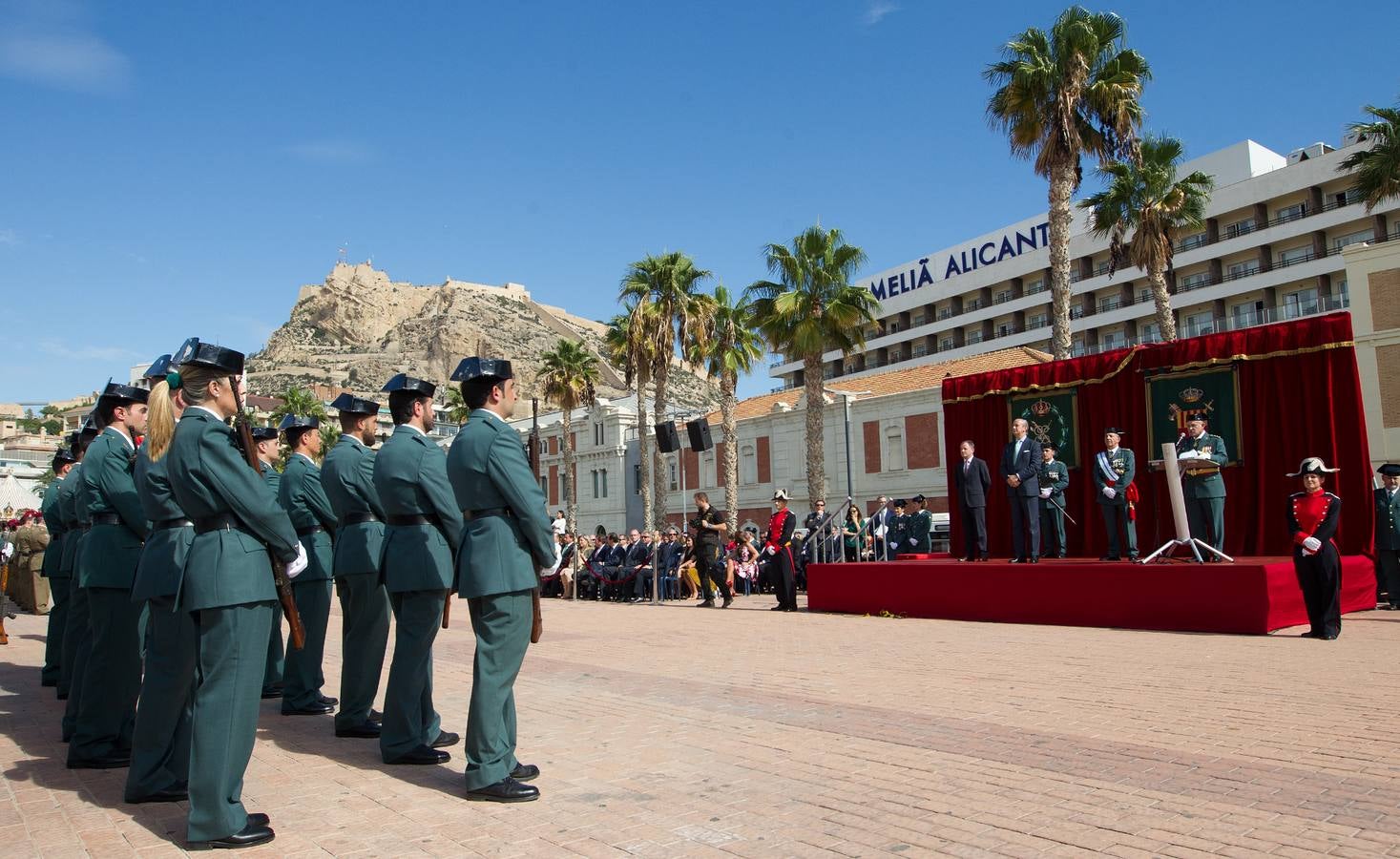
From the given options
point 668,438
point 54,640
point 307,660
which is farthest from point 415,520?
point 668,438

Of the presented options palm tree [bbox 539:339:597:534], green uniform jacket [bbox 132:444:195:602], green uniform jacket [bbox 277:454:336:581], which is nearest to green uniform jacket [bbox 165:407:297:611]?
green uniform jacket [bbox 132:444:195:602]

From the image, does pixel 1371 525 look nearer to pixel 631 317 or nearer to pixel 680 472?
pixel 631 317

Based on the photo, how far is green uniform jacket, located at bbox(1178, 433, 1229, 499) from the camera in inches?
468

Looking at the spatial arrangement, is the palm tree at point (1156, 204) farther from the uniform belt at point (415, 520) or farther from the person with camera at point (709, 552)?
the uniform belt at point (415, 520)

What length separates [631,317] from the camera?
122 ft

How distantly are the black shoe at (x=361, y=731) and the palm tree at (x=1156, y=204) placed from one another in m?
23.5

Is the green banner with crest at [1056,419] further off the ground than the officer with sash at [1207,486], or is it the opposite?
the green banner with crest at [1056,419]

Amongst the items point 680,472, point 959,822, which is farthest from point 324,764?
point 680,472

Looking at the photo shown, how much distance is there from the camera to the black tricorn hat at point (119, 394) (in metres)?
6.04

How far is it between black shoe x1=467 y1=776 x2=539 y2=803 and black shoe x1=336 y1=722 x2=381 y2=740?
2.02 m

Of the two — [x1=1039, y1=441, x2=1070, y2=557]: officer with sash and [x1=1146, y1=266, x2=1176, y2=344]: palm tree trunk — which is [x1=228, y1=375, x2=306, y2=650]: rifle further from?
[x1=1146, y1=266, x2=1176, y2=344]: palm tree trunk

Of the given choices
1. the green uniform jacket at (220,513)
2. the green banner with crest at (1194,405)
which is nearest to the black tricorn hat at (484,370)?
the green uniform jacket at (220,513)

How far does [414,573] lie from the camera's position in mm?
5492

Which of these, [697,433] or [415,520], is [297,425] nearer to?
[415,520]
